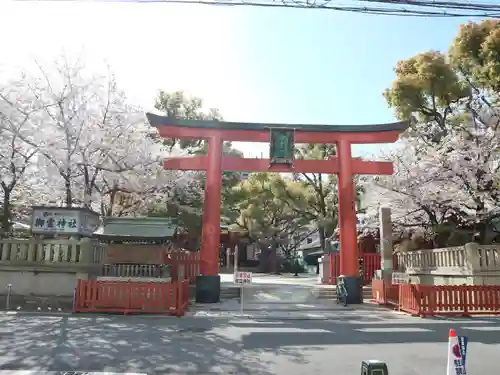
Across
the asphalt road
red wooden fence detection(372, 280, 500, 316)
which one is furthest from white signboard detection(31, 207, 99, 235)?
red wooden fence detection(372, 280, 500, 316)

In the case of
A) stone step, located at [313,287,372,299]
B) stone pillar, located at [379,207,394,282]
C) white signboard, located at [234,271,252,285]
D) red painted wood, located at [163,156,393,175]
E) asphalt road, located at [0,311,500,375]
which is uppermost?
red painted wood, located at [163,156,393,175]

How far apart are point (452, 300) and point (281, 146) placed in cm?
803

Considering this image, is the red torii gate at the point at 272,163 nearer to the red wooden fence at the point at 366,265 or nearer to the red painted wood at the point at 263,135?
the red painted wood at the point at 263,135

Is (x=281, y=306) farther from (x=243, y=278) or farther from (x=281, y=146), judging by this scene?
(x=281, y=146)

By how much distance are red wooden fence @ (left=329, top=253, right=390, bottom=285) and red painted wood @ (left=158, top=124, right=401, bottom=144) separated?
301 inches

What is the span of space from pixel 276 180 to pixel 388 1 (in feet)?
84.5

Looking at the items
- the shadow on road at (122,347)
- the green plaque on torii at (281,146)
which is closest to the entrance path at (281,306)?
the shadow on road at (122,347)

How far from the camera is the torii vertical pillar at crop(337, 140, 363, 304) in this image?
54.0ft

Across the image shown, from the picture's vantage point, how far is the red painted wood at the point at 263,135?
1698 cm

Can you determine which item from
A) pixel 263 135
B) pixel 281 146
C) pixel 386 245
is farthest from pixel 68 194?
pixel 386 245

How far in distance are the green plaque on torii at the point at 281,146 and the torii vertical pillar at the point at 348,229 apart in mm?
2058

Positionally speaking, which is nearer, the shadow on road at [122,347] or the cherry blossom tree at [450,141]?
the shadow on road at [122,347]

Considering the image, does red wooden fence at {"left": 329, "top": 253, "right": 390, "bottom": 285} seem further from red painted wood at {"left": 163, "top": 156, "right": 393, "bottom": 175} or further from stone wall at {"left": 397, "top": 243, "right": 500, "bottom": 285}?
red painted wood at {"left": 163, "top": 156, "right": 393, "bottom": 175}

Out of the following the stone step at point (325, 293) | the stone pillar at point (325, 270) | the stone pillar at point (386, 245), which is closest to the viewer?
the stone pillar at point (386, 245)
